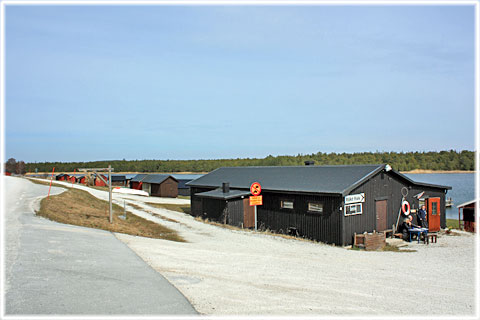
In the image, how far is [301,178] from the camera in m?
25.1

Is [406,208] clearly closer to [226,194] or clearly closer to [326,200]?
[326,200]

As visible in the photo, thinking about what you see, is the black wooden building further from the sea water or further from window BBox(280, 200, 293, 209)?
the sea water

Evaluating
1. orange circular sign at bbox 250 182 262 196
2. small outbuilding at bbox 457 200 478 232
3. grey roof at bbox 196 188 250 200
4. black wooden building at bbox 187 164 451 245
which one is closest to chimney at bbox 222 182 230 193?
black wooden building at bbox 187 164 451 245

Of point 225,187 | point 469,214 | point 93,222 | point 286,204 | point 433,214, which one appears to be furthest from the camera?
point 469,214

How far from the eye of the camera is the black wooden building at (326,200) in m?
21.0

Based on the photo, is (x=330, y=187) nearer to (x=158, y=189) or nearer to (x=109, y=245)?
(x=109, y=245)

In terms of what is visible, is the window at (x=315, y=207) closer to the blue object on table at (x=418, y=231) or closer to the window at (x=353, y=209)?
the window at (x=353, y=209)

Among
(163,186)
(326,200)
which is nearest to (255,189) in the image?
(326,200)

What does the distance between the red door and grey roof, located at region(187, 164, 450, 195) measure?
1918 millimetres

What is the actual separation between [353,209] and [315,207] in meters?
2.17

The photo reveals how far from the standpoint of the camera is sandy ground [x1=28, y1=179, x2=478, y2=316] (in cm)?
868

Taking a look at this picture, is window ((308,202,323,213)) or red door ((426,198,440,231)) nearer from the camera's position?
window ((308,202,323,213))

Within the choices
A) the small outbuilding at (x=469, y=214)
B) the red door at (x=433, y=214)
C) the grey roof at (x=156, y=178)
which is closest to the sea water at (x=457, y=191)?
the small outbuilding at (x=469, y=214)

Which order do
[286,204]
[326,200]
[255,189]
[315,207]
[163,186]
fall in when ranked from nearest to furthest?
[326,200], [315,207], [286,204], [255,189], [163,186]
